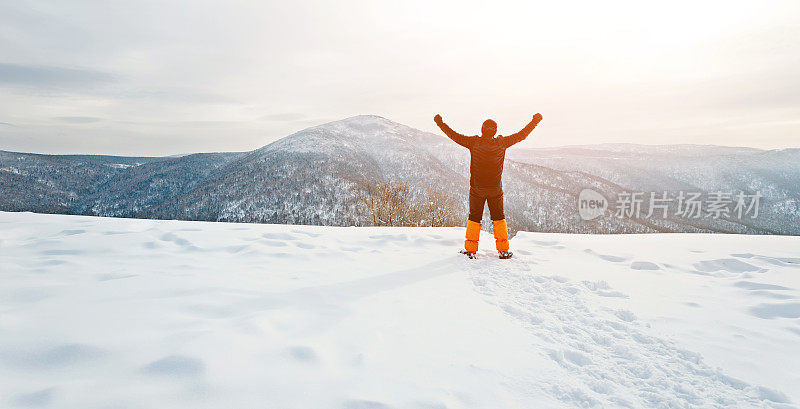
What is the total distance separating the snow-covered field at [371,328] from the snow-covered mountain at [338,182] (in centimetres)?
6409

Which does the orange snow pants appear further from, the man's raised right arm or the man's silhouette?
the man's raised right arm

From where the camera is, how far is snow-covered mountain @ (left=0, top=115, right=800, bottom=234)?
101312mm

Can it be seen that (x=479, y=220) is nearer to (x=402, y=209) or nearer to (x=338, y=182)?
(x=402, y=209)

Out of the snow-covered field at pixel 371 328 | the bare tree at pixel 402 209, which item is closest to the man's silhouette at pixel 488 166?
the snow-covered field at pixel 371 328

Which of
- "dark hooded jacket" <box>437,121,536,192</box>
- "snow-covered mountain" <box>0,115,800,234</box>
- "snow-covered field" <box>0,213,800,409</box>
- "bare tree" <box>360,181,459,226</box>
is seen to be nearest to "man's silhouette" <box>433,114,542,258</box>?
"dark hooded jacket" <box>437,121,536,192</box>

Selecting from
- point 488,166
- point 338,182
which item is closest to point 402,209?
point 488,166

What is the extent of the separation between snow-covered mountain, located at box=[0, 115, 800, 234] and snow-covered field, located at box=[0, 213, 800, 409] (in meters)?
64.1

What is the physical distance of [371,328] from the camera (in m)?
2.55

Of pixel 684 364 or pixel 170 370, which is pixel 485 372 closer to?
pixel 684 364

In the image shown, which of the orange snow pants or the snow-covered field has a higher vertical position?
the orange snow pants

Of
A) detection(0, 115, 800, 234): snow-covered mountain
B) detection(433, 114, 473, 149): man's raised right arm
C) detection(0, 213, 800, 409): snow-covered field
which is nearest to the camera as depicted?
detection(0, 213, 800, 409): snow-covered field

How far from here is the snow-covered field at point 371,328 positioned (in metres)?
1.77

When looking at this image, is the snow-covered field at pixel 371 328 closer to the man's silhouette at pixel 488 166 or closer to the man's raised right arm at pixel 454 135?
the man's silhouette at pixel 488 166

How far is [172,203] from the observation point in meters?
111
